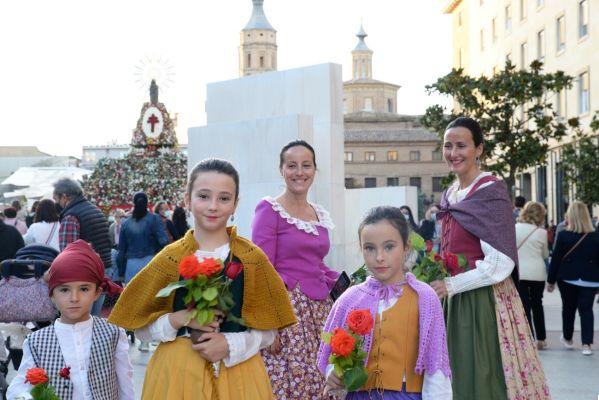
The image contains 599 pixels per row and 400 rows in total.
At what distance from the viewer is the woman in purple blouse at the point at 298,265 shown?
17.3ft

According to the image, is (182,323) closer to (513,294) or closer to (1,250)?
(513,294)

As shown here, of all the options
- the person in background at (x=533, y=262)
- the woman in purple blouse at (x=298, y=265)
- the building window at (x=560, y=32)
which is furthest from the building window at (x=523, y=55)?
the woman in purple blouse at (x=298, y=265)

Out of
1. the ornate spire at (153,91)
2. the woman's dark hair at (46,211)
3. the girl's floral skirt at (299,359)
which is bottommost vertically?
the girl's floral skirt at (299,359)

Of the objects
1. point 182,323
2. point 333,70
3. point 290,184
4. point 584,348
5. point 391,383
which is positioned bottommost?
point 584,348

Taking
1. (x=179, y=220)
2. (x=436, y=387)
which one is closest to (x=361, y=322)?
(x=436, y=387)

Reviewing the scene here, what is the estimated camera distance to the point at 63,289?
454 cm

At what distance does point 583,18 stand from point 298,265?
31.7 m

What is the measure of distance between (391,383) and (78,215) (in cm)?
520

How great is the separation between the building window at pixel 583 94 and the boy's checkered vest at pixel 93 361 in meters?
31.3

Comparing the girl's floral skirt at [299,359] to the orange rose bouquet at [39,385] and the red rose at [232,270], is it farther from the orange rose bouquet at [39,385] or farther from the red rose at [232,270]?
the red rose at [232,270]

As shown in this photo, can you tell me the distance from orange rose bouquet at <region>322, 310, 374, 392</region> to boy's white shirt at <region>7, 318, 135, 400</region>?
1.20m

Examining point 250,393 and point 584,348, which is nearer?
point 250,393

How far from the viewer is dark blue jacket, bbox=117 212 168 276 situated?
36.8 feet

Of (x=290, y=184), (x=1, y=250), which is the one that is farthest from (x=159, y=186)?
(x=290, y=184)
